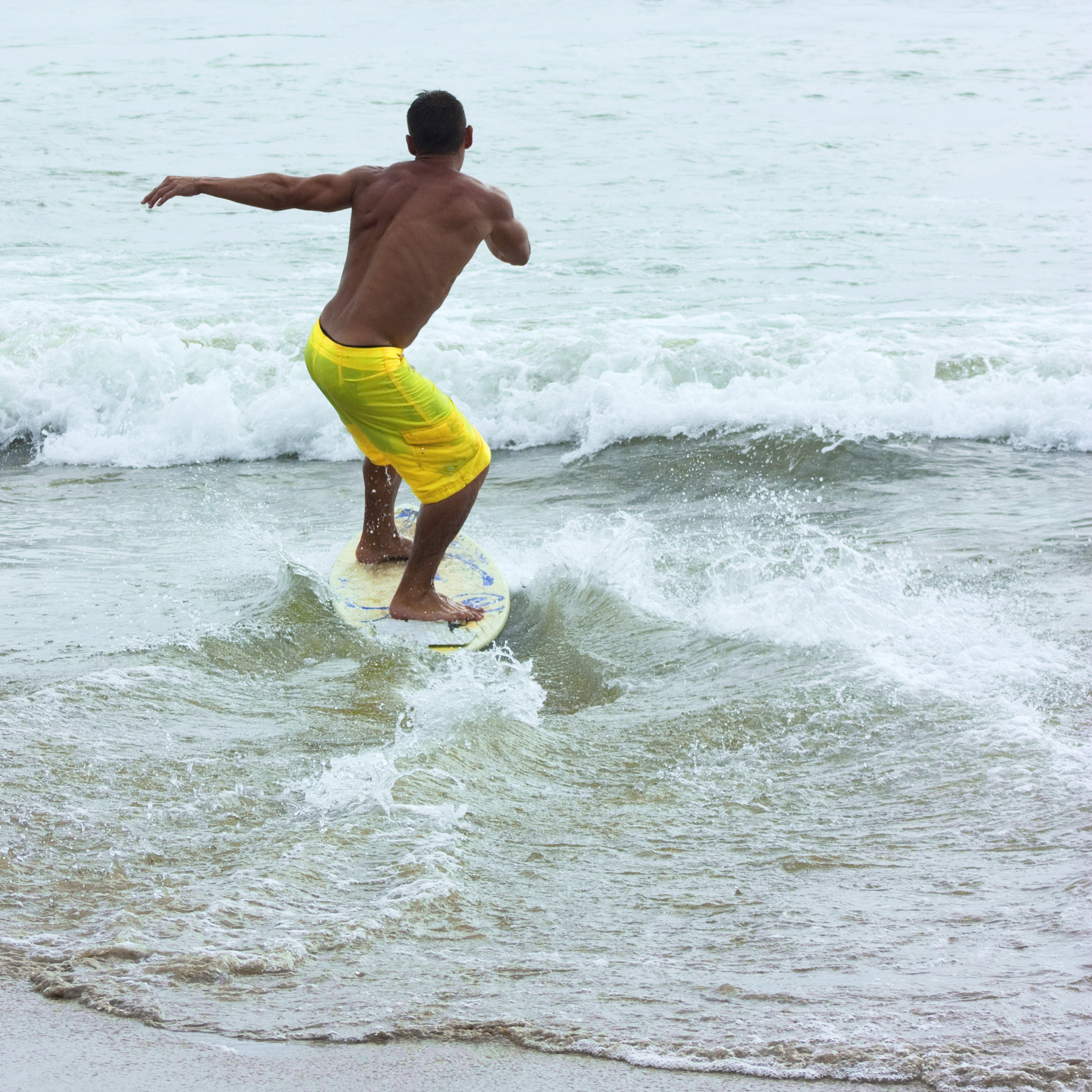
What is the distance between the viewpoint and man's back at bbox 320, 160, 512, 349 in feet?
13.0

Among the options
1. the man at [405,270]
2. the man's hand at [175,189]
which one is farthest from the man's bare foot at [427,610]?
the man's hand at [175,189]

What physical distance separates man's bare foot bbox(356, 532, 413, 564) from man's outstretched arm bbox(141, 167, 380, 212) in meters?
1.45

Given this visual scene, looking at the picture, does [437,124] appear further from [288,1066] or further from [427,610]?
[288,1066]

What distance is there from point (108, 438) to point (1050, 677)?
6.12 meters

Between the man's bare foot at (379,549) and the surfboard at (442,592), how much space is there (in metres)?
0.03

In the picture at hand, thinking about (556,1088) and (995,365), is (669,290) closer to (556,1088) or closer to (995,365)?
(995,365)

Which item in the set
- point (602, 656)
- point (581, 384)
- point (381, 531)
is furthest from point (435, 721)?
point (581, 384)

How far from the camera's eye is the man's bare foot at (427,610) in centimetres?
442

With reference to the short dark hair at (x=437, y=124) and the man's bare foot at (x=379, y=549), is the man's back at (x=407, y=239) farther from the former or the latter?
the man's bare foot at (x=379, y=549)

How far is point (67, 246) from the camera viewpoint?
1210 centimetres

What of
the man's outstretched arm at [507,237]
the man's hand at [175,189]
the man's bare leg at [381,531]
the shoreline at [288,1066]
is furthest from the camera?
the man's bare leg at [381,531]

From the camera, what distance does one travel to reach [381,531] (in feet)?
16.2

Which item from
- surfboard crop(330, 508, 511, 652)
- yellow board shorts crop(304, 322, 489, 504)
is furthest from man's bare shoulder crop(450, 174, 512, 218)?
surfboard crop(330, 508, 511, 652)

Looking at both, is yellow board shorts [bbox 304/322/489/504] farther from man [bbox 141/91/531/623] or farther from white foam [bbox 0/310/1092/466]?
white foam [bbox 0/310/1092/466]
